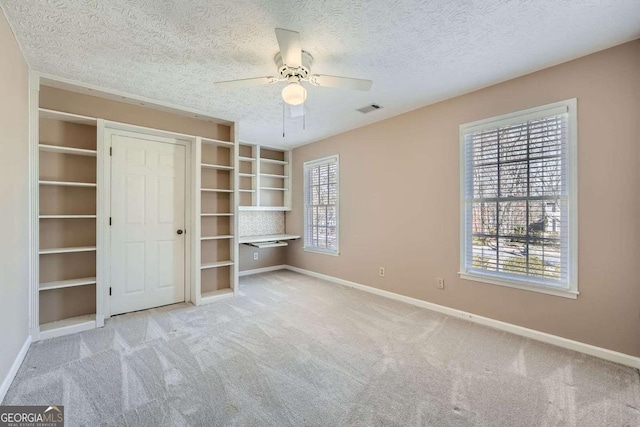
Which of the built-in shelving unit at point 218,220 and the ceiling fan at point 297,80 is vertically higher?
the ceiling fan at point 297,80

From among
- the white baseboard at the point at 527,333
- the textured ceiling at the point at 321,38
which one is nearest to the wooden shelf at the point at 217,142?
the textured ceiling at the point at 321,38

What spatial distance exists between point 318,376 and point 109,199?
2.96m

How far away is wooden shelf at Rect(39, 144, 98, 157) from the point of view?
2706mm

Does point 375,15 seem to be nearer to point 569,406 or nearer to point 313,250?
point 569,406

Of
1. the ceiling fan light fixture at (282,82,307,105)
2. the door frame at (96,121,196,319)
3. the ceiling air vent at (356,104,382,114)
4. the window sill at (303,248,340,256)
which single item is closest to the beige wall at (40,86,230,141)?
the door frame at (96,121,196,319)

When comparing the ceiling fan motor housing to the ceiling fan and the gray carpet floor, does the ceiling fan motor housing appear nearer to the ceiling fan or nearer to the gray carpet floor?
the ceiling fan

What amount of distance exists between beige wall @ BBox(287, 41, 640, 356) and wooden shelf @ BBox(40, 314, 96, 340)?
3.25 metres

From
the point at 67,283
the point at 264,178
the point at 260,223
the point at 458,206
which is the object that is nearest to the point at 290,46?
the point at 458,206

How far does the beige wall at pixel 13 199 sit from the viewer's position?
1.85 m

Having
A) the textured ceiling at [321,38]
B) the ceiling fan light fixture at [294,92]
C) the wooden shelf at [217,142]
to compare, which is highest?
the textured ceiling at [321,38]

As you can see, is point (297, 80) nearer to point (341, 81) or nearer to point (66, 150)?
point (341, 81)

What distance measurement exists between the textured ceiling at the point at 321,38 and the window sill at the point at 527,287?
202 cm

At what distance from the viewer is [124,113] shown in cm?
322

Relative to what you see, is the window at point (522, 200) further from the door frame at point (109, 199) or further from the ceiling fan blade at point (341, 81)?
the door frame at point (109, 199)
